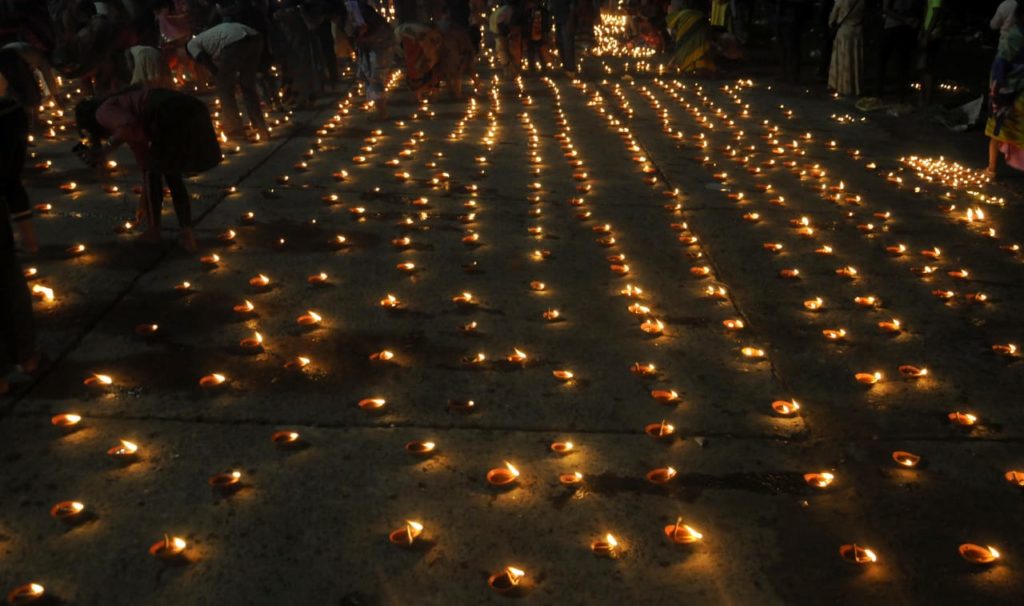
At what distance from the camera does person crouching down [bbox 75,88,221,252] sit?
17.2 feet

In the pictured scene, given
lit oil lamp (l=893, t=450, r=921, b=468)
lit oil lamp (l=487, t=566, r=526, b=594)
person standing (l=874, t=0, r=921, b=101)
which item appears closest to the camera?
lit oil lamp (l=487, t=566, r=526, b=594)

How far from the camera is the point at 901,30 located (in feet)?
37.1

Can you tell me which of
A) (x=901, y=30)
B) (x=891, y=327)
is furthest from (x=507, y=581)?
(x=901, y=30)

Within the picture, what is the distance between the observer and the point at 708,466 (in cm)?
334

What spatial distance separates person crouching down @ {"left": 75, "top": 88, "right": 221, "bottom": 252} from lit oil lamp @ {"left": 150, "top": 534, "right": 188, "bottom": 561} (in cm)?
328

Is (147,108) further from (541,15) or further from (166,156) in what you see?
(541,15)

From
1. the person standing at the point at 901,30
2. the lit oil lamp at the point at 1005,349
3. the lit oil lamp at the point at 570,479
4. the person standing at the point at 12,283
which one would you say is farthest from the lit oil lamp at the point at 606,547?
the person standing at the point at 901,30

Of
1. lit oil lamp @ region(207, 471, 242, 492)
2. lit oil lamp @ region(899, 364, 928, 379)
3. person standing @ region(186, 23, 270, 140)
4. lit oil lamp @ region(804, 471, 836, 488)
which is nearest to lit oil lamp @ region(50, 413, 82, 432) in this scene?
lit oil lamp @ region(207, 471, 242, 492)

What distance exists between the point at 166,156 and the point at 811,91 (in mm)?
11432

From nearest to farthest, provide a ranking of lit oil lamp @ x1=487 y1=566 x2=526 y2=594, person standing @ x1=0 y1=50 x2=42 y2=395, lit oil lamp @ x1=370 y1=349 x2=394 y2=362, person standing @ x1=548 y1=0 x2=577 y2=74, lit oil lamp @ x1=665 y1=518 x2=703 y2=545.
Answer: lit oil lamp @ x1=487 y1=566 x2=526 y2=594
lit oil lamp @ x1=665 y1=518 x2=703 y2=545
person standing @ x1=0 y1=50 x2=42 y2=395
lit oil lamp @ x1=370 y1=349 x2=394 y2=362
person standing @ x1=548 y1=0 x2=577 y2=74

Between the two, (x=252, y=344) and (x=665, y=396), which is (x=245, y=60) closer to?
(x=252, y=344)

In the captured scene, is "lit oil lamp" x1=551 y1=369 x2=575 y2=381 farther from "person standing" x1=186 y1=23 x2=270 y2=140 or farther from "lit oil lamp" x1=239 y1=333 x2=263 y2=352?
"person standing" x1=186 y1=23 x2=270 y2=140

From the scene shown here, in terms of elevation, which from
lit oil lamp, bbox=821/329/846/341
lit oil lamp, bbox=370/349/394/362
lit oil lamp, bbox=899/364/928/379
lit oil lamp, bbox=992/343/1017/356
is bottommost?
lit oil lamp, bbox=992/343/1017/356

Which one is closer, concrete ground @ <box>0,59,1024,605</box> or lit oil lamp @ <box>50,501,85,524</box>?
concrete ground @ <box>0,59,1024,605</box>
